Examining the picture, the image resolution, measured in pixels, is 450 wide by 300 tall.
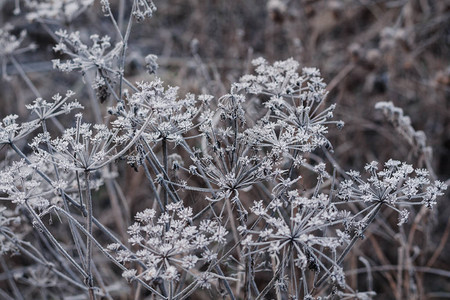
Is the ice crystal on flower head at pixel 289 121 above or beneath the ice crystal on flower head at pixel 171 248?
above

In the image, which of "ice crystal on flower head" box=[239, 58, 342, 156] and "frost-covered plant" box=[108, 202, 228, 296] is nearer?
"frost-covered plant" box=[108, 202, 228, 296]

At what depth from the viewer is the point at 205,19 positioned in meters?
4.41

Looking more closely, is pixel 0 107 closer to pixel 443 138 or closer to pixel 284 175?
pixel 284 175

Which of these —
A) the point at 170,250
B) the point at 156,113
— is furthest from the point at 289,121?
the point at 170,250

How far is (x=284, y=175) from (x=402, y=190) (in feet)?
1.29

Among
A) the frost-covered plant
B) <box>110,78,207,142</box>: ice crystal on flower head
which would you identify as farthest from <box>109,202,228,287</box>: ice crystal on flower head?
<box>110,78,207,142</box>: ice crystal on flower head

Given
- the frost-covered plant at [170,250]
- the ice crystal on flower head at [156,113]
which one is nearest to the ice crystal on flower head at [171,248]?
the frost-covered plant at [170,250]

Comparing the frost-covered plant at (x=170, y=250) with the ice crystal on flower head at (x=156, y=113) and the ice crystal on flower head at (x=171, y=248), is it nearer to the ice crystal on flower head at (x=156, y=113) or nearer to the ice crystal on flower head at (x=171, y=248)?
the ice crystal on flower head at (x=171, y=248)

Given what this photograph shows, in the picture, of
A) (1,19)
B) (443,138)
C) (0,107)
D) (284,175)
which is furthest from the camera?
(1,19)

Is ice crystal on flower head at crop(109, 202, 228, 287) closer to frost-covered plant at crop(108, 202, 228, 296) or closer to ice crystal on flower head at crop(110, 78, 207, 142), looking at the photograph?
frost-covered plant at crop(108, 202, 228, 296)

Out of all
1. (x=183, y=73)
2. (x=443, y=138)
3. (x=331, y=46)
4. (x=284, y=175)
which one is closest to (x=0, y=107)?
(x=183, y=73)

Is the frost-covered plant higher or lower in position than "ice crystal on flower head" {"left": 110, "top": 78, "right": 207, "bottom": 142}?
lower

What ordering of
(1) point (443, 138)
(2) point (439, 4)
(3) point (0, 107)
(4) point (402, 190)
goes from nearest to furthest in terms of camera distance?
(4) point (402, 190)
(1) point (443, 138)
(2) point (439, 4)
(3) point (0, 107)

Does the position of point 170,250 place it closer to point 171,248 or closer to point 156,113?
point 171,248
